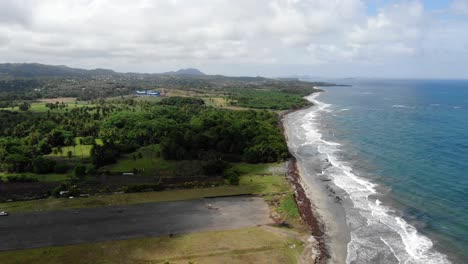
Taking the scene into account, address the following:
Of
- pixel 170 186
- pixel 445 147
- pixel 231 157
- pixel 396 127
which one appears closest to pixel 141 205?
pixel 170 186

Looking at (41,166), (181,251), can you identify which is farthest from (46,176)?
(181,251)

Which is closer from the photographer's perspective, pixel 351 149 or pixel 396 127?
pixel 351 149

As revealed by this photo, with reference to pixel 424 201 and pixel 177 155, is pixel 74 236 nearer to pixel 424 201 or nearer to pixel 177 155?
pixel 177 155

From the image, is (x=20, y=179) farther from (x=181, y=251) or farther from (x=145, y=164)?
(x=181, y=251)

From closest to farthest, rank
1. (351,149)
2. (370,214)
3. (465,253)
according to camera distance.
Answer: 1. (465,253)
2. (370,214)
3. (351,149)

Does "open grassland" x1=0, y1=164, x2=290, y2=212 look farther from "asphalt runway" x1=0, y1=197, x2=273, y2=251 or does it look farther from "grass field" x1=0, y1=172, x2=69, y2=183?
"grass field" x1=0, y1=172, x2=69, y2=183

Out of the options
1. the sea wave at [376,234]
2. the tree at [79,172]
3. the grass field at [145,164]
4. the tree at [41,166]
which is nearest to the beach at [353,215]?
the sea wave at [376,234]
